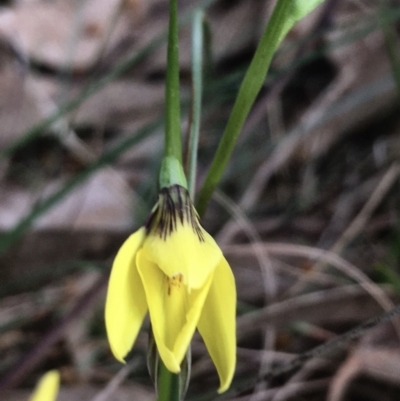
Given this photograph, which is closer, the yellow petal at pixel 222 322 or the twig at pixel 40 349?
the yellow petal at pixel 222 322

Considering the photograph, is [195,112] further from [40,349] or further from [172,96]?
[40,349]

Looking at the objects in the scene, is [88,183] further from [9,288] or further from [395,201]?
[395,201]

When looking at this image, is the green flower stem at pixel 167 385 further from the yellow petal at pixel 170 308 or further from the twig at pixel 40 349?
the twig at pixel 40 349

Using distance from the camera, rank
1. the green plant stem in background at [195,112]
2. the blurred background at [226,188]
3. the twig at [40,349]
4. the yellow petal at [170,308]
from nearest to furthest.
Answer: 1. the yellow petal at [170,308]
2. the green plant stem in background at [195,112]
3. the twig at [40,349]
4. the blurred background at [226,188]

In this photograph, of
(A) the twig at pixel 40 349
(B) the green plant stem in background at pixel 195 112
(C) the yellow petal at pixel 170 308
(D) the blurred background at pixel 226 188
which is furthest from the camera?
(D) the blurred background at pixel 226 188

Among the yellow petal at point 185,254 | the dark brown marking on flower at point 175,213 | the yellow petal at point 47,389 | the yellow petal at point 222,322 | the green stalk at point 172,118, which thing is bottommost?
the yellow petal at point 47,389

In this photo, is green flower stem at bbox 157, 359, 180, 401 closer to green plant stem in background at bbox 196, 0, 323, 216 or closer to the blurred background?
green plant stem in background at bbox 196, 0, 323, 216

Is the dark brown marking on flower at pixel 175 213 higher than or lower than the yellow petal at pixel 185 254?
higher

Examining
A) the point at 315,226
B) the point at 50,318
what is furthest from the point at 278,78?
the point at 50,318

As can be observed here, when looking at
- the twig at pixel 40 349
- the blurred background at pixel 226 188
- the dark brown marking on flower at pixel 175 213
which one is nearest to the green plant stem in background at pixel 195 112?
the dark brown marking on flower at pixel 175 213
